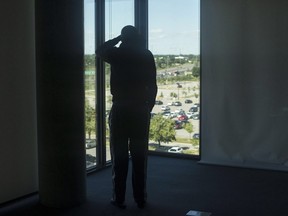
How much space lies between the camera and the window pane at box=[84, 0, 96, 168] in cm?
500

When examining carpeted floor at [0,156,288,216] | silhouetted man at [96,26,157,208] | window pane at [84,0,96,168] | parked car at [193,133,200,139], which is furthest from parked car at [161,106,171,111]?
silhouetted man at [96,26,157,208]

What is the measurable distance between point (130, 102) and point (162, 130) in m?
2.55

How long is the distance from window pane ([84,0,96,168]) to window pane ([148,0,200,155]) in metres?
1.30

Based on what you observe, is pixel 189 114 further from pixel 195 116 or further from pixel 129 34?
pixel 129 34

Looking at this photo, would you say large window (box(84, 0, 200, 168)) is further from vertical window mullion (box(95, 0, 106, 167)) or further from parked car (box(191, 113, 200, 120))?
vertical window mullion (box(95, 0, 106, 167))

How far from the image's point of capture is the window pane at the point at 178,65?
5.93m

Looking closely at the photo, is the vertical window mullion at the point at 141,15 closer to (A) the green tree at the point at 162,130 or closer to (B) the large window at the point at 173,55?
(B) the large window at the point at 173,55
